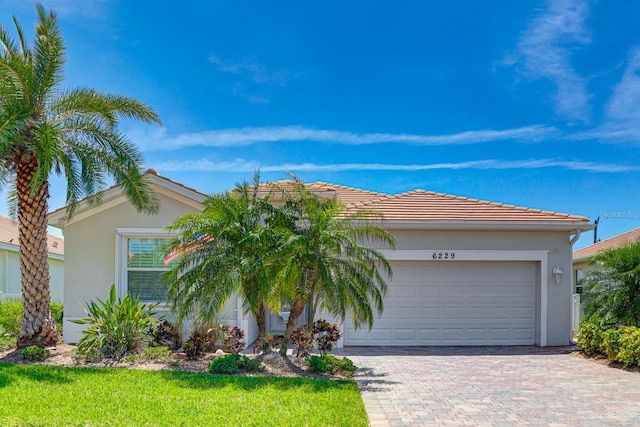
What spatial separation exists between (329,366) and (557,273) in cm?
775

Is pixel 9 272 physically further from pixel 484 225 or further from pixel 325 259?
pixel 484 225

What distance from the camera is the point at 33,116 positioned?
11.0 meters

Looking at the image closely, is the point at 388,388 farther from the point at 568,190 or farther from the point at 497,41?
the point at 568,190

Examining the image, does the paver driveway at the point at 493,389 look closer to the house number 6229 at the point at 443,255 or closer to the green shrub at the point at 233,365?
the green shrub at the point at 233,365

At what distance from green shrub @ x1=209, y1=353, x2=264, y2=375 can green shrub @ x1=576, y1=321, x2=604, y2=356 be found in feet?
26.3

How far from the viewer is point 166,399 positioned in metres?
7.39

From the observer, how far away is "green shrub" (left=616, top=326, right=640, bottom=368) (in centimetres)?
1039

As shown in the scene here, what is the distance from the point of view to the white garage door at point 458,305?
13.8 metres

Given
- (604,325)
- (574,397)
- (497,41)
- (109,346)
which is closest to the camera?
(574,397)

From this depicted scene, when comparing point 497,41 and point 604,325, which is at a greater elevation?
point 497,41

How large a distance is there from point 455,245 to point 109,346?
9008 millimetres

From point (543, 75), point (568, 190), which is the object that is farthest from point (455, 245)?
point (568, 190)

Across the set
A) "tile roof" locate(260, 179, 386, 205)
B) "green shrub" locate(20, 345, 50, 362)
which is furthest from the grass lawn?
"tile roof" locate(260, 179, 386, 205)

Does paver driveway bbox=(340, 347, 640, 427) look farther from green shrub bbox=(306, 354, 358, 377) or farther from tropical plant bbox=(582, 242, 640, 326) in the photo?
tropical plant bbox=(582, 242, 640, 326)
